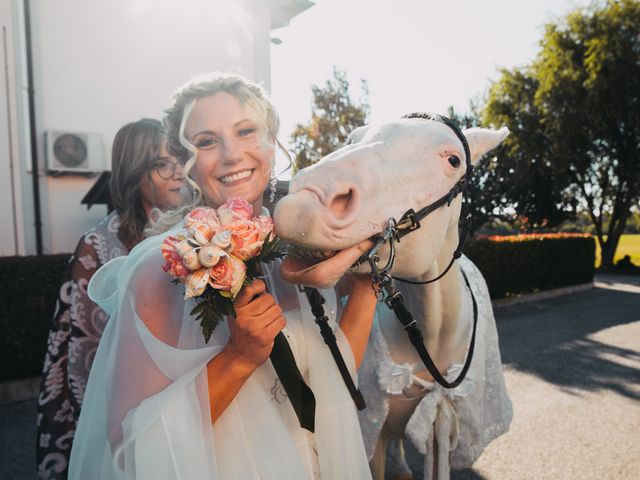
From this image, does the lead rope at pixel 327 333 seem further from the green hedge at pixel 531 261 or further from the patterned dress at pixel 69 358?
the green hedge at pixel 531 261

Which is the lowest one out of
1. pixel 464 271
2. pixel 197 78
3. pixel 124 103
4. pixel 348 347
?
pixel 348 347

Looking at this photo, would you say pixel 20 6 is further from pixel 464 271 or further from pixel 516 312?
pixel 516 312

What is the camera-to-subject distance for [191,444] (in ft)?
3.83

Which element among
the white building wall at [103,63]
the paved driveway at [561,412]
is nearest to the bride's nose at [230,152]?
the paved driveway at [561,412]

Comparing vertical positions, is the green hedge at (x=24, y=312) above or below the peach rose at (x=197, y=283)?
below

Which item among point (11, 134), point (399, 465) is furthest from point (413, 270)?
point (11, 134)

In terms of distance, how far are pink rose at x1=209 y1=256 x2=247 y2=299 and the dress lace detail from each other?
0.99 metres

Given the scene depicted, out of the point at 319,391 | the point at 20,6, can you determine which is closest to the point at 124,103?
the point at 20,6

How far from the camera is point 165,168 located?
2229 mm

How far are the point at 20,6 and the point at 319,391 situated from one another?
8.91m

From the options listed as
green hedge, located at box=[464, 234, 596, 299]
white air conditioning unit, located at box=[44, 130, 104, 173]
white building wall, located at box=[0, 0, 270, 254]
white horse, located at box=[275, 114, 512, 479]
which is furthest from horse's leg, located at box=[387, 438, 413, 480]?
white air conditioning unit, located at box=[44, 130, 104, 173]

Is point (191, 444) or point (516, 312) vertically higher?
point (191, 444)

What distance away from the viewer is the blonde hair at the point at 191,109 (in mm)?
1454

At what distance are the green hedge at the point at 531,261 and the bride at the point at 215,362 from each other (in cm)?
854
